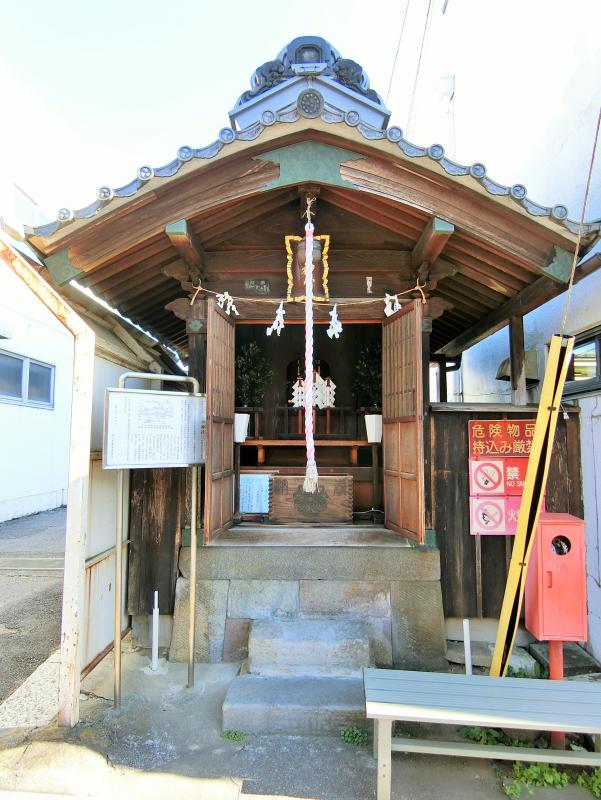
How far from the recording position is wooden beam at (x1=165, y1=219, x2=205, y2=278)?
187 inches

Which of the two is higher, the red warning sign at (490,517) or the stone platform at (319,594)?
the red warning sign at (490,517)

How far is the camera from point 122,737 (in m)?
3.75

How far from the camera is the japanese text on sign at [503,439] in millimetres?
5344

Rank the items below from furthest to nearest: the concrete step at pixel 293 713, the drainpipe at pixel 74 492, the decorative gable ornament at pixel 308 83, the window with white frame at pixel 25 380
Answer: the window with white frame at pixel 25 380, the decorative gable ornament at pixel 308 83, the concrete step at pixel 293 713, the drainpipe at pixel 74 492

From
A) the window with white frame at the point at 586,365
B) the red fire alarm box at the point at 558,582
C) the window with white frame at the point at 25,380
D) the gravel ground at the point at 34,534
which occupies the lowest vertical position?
the gravel ground at the point at 34,534

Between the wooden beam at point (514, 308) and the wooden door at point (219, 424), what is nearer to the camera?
the wooden door at point (219, 424)

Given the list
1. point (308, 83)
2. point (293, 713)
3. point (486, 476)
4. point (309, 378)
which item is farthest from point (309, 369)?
point (308, 83)

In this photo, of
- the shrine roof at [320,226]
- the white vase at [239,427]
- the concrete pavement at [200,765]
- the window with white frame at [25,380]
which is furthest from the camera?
the window with white frame at [25,380]

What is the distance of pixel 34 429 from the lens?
525 inches

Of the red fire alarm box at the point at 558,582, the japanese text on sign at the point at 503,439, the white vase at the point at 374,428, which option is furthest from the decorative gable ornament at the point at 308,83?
the red fire alarm box at the point at 558,582

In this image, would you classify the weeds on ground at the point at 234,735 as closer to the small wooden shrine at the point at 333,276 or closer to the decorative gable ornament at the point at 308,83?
the small wooden shrine at the point at 333,276

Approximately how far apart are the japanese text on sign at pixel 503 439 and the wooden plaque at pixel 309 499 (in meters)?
1.85

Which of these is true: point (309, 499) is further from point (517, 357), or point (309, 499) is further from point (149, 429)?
point (517, 357)

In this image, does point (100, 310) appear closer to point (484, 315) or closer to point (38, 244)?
point (38, 244)
